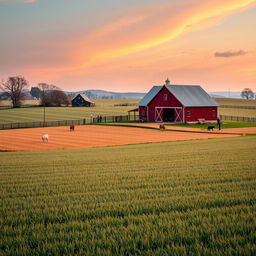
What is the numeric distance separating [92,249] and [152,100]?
196ft

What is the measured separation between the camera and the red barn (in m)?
58.3

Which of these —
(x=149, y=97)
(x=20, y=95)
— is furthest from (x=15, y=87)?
(x=149, y=97)

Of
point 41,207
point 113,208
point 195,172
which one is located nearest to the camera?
point 113,208

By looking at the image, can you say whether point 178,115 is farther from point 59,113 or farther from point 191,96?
point 59,113

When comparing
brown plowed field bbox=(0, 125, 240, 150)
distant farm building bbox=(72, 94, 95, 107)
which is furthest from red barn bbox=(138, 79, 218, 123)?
distant farm building bbox=(72, 94, 95, 107)

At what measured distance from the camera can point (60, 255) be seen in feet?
14.8

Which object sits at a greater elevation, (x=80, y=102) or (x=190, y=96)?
(x=80, y=102)

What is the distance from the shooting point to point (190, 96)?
201 feet

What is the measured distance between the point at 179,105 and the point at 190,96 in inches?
163

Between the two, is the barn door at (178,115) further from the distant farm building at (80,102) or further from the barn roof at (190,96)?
the distant farm building at (80,102)

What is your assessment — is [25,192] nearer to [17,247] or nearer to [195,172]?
[17,247]

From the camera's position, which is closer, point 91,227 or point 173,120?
point 91,227

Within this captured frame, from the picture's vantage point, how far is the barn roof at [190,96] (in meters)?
58.9

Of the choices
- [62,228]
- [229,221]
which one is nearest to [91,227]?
[62,228]
